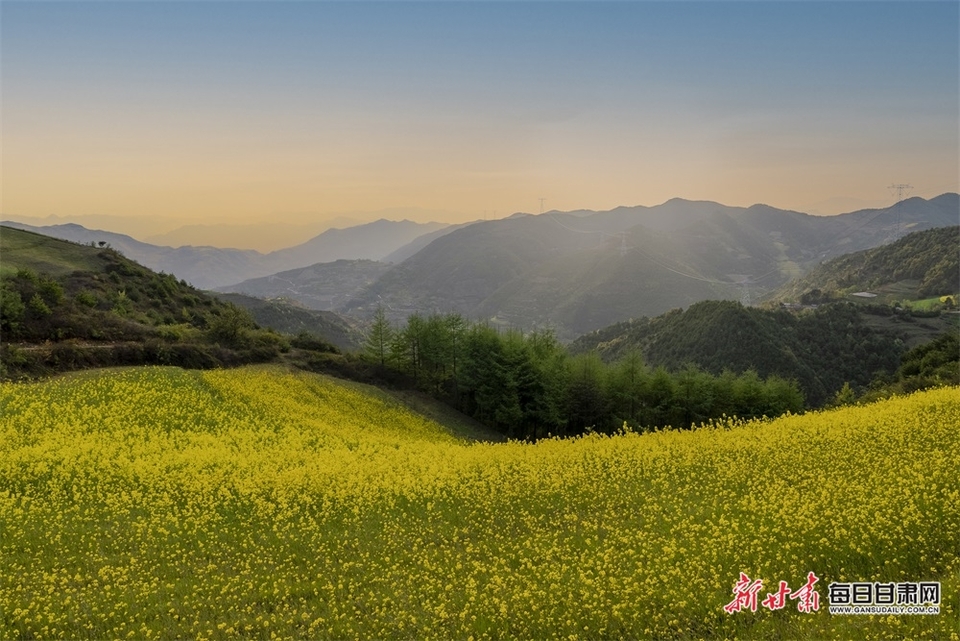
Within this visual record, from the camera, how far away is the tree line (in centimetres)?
5797

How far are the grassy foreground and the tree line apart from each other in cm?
3128

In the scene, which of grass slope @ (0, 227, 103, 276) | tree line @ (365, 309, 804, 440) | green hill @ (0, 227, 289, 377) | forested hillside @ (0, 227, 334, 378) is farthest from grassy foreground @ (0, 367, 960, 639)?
grass slope @ (0, 227, 103, 276)

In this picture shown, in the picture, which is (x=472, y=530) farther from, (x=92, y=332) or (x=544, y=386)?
(x=544, y=386)

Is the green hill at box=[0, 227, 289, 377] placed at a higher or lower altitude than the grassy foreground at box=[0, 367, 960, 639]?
higher

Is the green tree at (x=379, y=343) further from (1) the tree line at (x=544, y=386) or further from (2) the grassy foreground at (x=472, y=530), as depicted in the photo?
(2) the grassy foreground at (x=472, y=530)

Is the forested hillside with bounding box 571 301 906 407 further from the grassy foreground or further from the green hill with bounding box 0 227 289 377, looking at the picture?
the grassy foreground

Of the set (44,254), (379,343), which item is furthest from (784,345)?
(44,254)

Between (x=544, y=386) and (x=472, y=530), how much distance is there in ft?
135

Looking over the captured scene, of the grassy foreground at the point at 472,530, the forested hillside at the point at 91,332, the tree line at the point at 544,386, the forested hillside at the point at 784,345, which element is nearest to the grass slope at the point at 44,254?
the forested hillside at the point at 91,332

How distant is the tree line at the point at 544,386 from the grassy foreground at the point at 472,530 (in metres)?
31.3

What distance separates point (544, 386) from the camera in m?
57.2

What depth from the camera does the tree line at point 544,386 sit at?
190 ft

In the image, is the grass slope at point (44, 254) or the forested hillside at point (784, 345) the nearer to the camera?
the grass slope at point (44, 254)

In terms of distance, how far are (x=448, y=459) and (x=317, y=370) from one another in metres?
34.6
